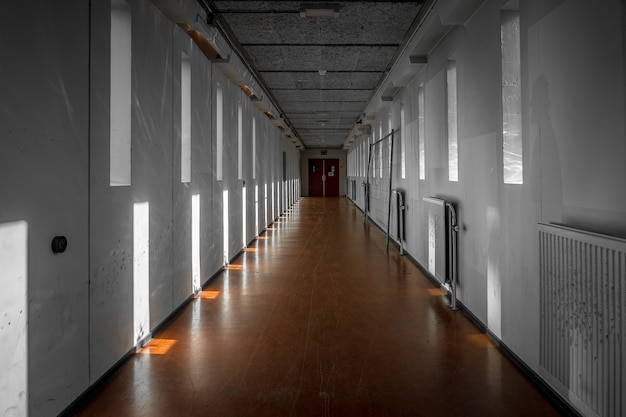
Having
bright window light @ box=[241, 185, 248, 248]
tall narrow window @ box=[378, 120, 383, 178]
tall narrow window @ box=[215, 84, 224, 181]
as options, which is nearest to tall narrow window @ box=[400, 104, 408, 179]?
tall narrow window @ box=[378, 120, 383, 178]

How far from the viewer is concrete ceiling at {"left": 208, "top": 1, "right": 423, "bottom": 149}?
468 cm

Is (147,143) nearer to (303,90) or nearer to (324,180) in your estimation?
(303,90)

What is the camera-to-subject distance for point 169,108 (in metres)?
3.88

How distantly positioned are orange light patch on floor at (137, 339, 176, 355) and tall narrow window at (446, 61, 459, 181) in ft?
10.6

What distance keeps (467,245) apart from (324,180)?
22.6 meters

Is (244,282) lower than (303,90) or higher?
lower

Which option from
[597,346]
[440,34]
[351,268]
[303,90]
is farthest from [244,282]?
[303,90]

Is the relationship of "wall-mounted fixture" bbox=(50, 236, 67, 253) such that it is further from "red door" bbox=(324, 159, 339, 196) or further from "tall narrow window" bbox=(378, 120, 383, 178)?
"red door" bbox=(324, 159, 339, 196)

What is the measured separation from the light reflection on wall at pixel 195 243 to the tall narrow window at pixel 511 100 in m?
3.07

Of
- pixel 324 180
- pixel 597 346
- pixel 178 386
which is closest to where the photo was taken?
pixel 597 346

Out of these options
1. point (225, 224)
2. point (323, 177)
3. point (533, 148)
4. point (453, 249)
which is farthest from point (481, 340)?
point (323, 177)

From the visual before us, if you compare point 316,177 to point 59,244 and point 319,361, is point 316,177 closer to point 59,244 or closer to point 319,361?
point 319,361

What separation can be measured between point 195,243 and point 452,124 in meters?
3.11

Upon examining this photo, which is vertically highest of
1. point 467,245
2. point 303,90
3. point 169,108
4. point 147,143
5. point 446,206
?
point 303,90
